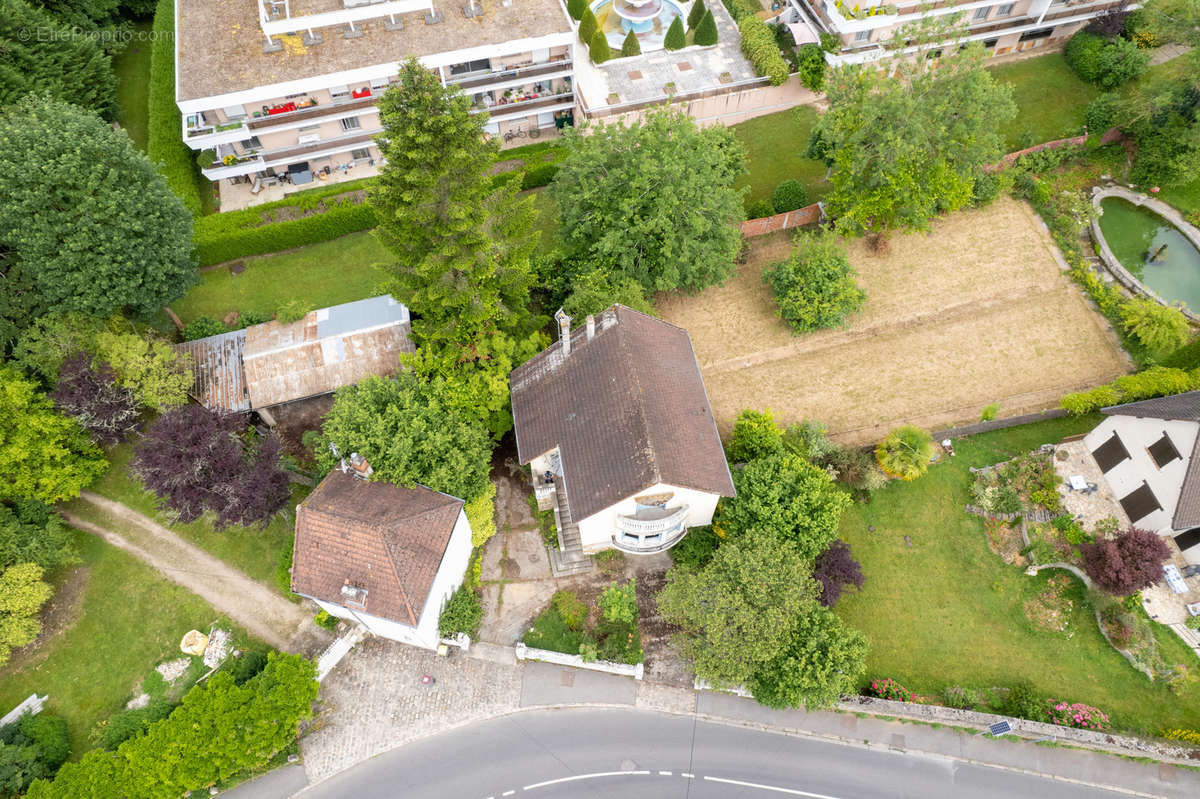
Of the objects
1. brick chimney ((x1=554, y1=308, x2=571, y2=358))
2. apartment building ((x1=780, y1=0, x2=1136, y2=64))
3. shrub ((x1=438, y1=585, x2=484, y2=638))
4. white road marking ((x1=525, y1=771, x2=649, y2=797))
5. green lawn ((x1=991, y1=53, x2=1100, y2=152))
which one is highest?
apartment building ((x1=780, y1=0, x2=1136, y2=64))

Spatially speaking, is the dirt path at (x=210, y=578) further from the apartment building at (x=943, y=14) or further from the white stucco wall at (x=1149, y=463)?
the apartment building at (x=943, y=14)

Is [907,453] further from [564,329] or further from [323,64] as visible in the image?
[323,64]

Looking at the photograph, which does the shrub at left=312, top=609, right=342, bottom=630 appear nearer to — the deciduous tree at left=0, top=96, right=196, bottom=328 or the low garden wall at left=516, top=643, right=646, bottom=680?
the low garden wall at left=516, top=643, right=646, bottom=680

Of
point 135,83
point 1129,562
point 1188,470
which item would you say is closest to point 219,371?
point 135,83

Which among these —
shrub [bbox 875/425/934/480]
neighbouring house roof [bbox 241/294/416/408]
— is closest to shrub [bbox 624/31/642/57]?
neighbouring house roof [bbox 241/294/416/408]

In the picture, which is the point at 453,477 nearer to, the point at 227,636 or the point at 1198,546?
the point at 227,636

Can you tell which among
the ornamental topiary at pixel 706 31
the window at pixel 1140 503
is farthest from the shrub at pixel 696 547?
the ornamental topiary at pixel 706 31
